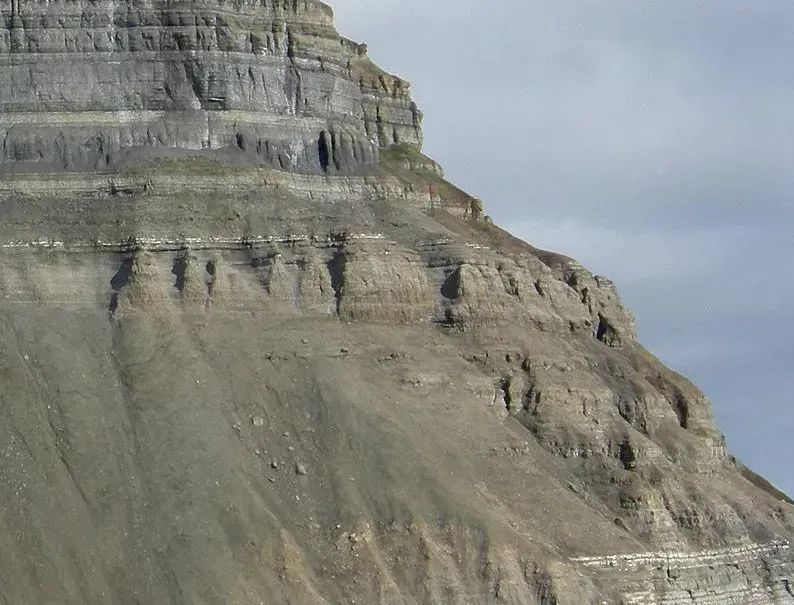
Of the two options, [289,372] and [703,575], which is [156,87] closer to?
[289,372]

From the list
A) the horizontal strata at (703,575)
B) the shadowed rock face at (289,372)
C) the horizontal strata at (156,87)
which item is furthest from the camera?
the horizontal strata at (156,87)

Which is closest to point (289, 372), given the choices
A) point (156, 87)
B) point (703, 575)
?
point (156, 87)

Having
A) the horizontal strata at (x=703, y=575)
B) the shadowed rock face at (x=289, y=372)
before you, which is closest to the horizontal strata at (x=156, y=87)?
the shadowed rock face at (x=289, y=372)

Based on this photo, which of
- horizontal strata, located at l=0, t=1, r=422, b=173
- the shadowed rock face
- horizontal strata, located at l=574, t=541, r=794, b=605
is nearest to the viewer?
the shadowed rock face

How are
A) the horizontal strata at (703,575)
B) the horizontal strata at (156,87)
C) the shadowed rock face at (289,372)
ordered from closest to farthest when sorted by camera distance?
the shadowed rock face at (289,372) → the horizontal strata at (703,575) → the horizontal strata at (156,87)

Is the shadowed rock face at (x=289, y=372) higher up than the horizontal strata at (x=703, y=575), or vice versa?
the shadowed rock face at (x=289, y=372)

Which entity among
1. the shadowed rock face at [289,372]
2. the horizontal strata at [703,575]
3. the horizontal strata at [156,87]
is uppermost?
the horizontal strata at [156,87]

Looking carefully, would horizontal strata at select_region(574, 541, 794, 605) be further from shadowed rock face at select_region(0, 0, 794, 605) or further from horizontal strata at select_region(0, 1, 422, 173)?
horizontal strata at select_region(0, 1, 422, 173)

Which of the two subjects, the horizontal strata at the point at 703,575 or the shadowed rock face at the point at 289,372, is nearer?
the shadowed rock face at the point at 289,372

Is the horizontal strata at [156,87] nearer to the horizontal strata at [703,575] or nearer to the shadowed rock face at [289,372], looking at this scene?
the shadowed rock face at [289,372]

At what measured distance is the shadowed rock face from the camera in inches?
3346

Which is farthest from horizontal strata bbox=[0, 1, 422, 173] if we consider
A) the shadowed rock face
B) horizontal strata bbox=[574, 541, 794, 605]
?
horizontal strata bbox=[574, 541, 794, 605]

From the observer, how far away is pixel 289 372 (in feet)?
304

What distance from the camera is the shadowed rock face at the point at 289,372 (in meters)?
85.0
